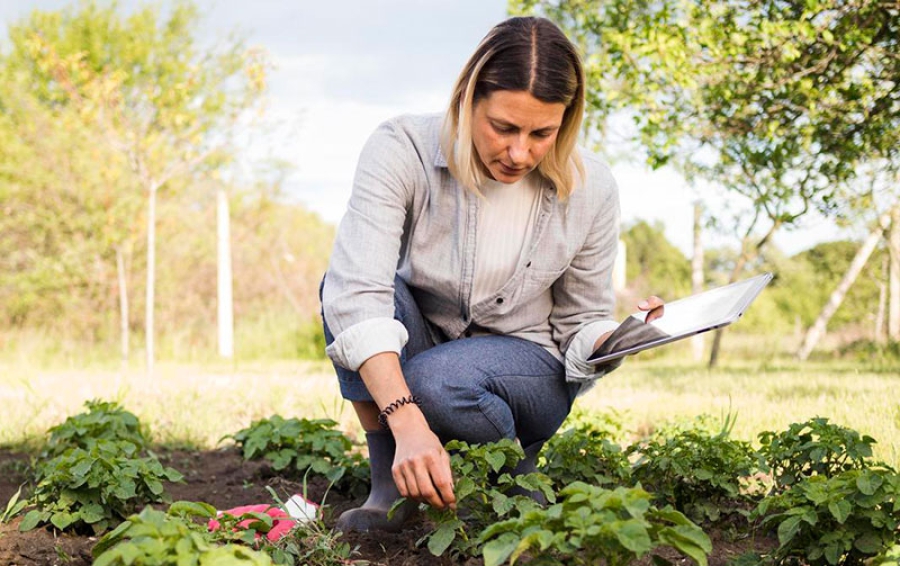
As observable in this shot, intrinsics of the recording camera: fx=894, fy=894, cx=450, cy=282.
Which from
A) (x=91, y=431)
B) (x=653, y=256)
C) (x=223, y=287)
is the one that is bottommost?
(x=653, y=256)

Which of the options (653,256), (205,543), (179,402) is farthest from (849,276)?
(653,256)

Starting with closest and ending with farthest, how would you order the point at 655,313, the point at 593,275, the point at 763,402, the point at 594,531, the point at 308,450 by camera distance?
the point at 594,531 < the point at 655,313 < the point at 593,275 < the point at 308,450 < the point at 763,402

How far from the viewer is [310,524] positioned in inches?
91.7

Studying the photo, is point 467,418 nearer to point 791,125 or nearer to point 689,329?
point 689,329

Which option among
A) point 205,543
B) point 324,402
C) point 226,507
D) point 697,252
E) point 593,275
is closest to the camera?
point 205,543

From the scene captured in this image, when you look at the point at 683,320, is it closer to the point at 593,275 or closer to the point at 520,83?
the point at 593,275

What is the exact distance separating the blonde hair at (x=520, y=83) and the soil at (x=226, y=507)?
969 millimetres

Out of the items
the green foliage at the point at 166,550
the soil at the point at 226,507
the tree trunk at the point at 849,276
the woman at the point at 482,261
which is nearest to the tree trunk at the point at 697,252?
the tree trunk at the point at 849,276

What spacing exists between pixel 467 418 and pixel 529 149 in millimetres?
754

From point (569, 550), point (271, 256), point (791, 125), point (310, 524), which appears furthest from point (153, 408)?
point (271, 256)

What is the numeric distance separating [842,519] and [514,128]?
3.78 ft

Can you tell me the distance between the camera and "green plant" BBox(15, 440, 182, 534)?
242 centimetres

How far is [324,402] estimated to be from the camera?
488 cm

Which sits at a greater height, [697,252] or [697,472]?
[697,472]
